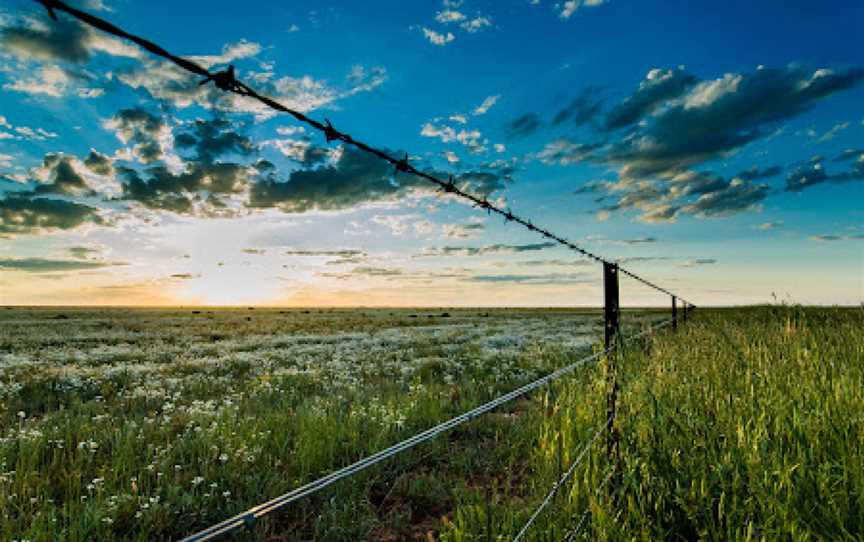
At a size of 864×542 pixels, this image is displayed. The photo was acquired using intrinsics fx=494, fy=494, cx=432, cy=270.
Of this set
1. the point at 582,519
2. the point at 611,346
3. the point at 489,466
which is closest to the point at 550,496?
the point at 582,519

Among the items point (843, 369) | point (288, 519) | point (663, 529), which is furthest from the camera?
point (843, 369)

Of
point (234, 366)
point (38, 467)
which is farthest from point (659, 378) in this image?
point (234, 366)

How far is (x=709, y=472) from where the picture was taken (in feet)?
13.1

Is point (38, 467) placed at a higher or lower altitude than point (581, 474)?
lower

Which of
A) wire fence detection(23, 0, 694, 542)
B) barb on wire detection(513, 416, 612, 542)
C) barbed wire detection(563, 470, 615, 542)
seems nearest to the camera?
wire fence detection(23, 0, 694, 542)

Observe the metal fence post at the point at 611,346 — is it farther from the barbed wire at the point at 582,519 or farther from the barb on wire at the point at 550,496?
the barbed wire at the point at 582,519

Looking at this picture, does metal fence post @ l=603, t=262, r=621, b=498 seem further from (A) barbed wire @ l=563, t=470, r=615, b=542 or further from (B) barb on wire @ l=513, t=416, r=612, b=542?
(A) barbed wire @ l=563, t=470, r=615, b=542

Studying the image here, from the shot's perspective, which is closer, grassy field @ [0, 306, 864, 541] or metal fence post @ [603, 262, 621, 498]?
grassy field @ [0, 306, 864, 541]

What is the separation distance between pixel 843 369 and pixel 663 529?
4967 mm

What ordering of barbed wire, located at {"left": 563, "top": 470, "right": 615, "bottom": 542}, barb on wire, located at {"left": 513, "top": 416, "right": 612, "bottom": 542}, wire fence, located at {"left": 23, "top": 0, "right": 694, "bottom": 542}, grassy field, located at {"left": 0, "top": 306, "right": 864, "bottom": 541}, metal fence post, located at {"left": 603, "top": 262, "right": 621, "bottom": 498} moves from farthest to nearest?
metal fence post, located at {"left": 603, "top": 262, "right": 621, "bottom": 498} < grassy field, located at {"left": 0, "top": 306, "right": 864, "bottom": 541} < barbed wire, located at {"left": 563, "top": 470, "right": 615, "bottom": 542} < barb on wire, located at {"left": 513, "top": 416, "right": 612, "bottom": 542} < wire fence, located at {"left": 23, "top": 0, "right": 694, "bottom": 542}

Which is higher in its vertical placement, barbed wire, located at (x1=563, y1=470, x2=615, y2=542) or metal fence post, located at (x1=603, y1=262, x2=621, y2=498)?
metal fence post, located at (x1=603, y1=262, x2=621, y2=498)

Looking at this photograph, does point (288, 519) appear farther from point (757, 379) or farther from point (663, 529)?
point (757, 379)

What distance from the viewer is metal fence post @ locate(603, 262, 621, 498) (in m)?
4.42

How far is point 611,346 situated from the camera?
5191 millimetres
